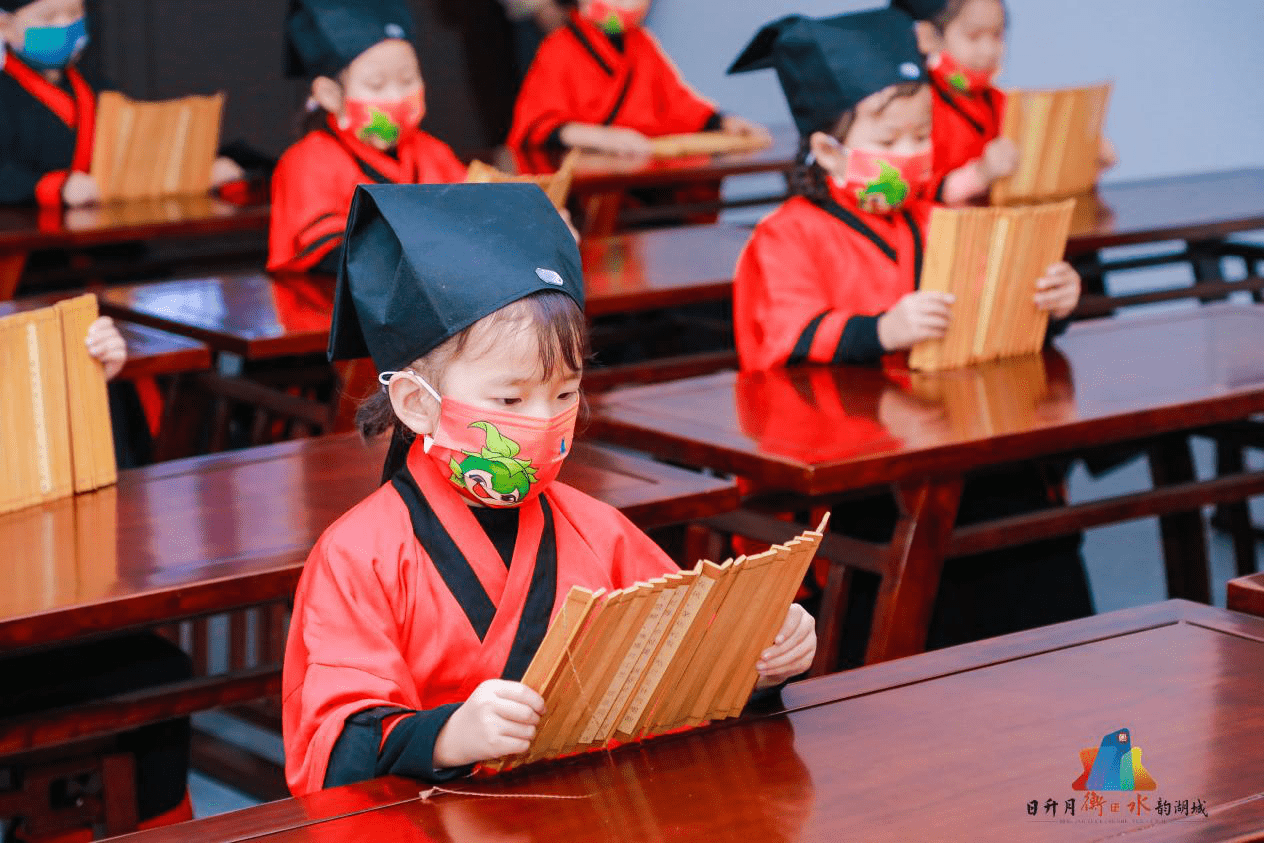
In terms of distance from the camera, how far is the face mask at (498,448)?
168cm

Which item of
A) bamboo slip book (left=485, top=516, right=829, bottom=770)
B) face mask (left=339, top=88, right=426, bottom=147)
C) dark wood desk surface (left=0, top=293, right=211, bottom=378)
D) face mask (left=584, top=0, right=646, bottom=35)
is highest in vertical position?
face mask (left=584, top=0, right=646, bottom=35)

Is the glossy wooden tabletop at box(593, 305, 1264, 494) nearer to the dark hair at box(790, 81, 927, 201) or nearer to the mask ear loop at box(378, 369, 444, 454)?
the dark hair at box(790, 81, 927, 201)

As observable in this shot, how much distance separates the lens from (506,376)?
1678 millimetres

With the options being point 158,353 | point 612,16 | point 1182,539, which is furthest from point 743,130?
point 158,353

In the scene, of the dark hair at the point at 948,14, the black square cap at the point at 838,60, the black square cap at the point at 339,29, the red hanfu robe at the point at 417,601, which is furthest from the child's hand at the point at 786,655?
the dark hair at the point at 948,14

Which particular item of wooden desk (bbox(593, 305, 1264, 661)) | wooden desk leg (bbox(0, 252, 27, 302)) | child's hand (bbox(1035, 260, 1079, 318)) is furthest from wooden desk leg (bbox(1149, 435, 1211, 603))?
wooden desk leg (bbox(0, 252, 27, 302))

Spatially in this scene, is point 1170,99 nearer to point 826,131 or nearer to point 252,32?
point 826,131

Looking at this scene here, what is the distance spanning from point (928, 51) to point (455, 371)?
3.98 m

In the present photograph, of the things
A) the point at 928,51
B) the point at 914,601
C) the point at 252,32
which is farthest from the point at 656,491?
the point at 252,32

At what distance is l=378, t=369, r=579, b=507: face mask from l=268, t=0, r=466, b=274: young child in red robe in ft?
9.06

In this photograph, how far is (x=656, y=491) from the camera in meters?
2.39

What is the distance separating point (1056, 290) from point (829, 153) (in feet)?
1.60

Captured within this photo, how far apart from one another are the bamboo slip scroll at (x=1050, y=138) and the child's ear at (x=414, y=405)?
3290 millimetres

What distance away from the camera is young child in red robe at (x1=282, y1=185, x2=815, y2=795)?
161cm
